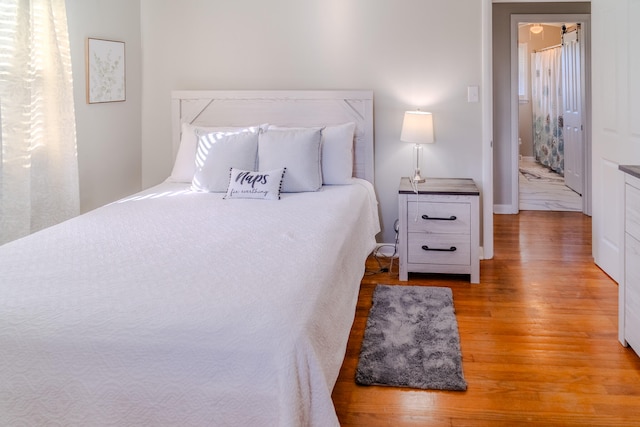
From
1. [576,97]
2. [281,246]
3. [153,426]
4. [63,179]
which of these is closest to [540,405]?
[281,246]

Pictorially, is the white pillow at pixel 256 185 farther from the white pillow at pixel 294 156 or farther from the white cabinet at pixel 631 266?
the white cabinet at pixel 631 266

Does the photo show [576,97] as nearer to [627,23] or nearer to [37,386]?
[627,23]

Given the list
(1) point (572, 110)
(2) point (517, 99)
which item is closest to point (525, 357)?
(2) point (517, 99)

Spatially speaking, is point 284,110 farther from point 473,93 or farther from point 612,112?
point 612,112

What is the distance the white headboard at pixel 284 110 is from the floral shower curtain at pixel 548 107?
5.03m

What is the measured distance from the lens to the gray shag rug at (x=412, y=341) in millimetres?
2805

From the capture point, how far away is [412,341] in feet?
10.5

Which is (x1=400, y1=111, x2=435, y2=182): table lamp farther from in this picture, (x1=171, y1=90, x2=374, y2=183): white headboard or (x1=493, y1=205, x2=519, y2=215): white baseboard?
(x1=493, y1=205, x2=519, y2=215): white baseboard

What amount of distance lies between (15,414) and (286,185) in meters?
2.35

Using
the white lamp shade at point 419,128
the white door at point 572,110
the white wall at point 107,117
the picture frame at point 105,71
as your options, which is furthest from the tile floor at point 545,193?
the picture frame at point 105,71

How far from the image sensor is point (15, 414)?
1833mm

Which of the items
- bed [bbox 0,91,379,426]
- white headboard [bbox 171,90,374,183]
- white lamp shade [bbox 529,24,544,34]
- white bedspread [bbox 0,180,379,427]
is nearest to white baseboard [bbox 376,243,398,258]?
white headboard [bbox 171,90,374,183]

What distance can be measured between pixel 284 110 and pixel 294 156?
72cm

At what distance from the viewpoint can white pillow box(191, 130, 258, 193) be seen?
4.00 meters
